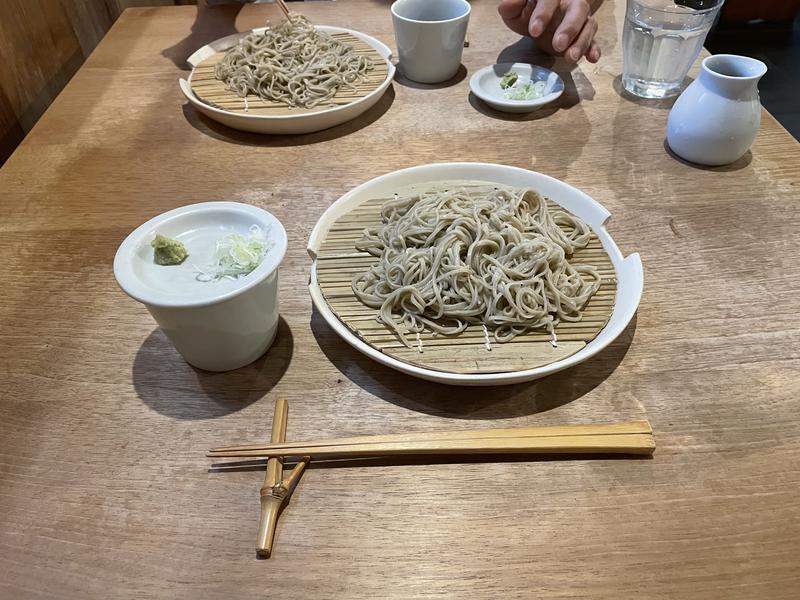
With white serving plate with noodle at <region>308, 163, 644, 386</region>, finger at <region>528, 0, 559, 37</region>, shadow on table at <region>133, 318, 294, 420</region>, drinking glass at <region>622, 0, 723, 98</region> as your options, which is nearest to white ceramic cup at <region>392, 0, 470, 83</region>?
finger at <region>528, 0, 559, 37</region>

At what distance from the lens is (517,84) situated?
1.93 meters

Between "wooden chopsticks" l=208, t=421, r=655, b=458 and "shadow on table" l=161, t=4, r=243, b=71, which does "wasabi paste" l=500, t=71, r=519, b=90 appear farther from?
"wooden chopsticks" l=208, t=421, r=655, b=458

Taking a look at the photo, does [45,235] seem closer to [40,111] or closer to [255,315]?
[255,315]

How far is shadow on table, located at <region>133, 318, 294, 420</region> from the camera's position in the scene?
1.05 m

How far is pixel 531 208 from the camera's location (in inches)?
51.9

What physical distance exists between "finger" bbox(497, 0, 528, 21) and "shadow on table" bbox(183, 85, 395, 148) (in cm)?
62

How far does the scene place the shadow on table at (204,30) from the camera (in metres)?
2.21

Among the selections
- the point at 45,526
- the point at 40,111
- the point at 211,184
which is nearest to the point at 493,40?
the point at 211,184

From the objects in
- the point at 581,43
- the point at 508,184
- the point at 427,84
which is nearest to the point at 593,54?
the point at 581,43

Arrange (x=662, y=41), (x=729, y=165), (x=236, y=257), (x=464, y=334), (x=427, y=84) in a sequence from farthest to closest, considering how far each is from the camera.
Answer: (x=427, y=84) → (x=662, y=41) → (x=729, y=165) → (x=464, y=334) → (x=236, y=257)

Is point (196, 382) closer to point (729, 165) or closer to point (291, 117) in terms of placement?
point (291, 117)

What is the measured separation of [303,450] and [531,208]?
2.53 feet

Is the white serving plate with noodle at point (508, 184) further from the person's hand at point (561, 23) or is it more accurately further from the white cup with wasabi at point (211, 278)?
the person's hand at point (561, 23)

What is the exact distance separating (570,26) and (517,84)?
0.25 m
